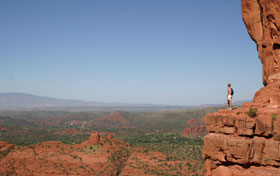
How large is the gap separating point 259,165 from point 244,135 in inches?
58.3

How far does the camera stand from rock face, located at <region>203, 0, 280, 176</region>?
11242 mm

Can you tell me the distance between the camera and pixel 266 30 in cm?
1468

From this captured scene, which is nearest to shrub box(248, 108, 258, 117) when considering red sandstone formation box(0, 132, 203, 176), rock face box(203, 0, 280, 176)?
rock face box(203, 0, 280, 176)

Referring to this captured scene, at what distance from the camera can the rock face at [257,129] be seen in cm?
1124

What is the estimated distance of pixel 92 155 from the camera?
55.6 metres

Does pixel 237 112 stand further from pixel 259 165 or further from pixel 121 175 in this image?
pixel 121 175

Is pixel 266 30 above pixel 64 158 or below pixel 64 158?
above

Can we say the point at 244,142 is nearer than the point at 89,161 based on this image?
Yes

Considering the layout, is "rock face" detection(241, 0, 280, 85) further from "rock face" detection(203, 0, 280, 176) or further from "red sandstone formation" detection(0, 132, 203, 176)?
"red sandstone formation" detection(0, 132, 203, 176)

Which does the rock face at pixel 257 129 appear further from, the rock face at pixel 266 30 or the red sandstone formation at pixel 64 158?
the red sandstone formation at pixel 64 158

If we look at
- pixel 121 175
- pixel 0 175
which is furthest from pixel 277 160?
pixel 0 175

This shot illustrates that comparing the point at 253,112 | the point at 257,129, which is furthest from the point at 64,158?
the point at 257,129

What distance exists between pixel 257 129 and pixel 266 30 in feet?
20.8

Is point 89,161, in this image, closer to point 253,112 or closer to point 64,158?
point 64,158
